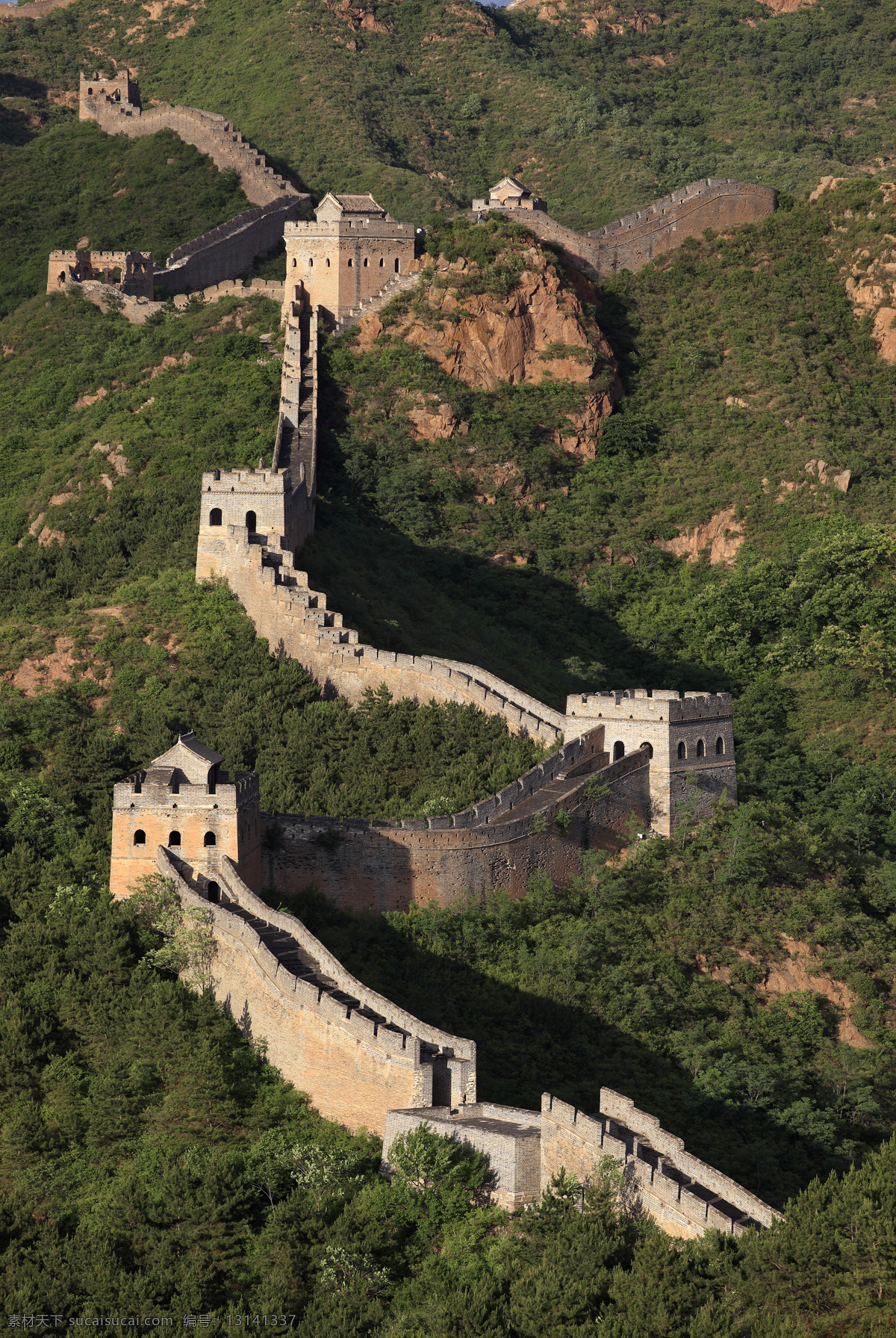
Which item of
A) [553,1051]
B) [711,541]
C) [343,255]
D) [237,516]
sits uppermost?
[343,255]

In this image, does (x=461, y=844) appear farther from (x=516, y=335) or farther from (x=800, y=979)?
(x=516, y=335)

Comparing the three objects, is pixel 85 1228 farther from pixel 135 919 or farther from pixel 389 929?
pixel 389 929

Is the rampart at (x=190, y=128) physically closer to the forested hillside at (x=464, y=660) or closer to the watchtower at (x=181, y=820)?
the forested hillside at (x=464, y=660)

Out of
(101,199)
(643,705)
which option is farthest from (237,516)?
(101,199)

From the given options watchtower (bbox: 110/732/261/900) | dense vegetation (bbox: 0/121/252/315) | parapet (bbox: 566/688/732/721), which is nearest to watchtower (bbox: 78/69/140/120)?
dense vegetation (bbox: 0/121/252/315)

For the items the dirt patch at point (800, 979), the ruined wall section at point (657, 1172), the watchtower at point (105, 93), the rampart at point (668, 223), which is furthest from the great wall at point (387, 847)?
the watchtower at point (105, 93)

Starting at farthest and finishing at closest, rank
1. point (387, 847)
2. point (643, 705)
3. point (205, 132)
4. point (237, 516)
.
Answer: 1. point (205, 132)
2. point (237, 516)
3. point (643, 705)
4. point (387, 847)
